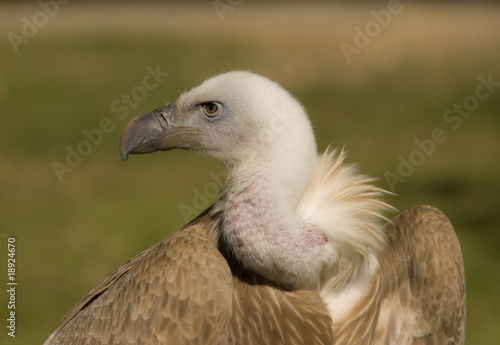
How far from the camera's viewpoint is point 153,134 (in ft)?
12.1

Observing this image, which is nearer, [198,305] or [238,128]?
[198,305]

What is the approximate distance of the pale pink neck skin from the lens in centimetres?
338

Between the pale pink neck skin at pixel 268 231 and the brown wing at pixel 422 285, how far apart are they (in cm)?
91

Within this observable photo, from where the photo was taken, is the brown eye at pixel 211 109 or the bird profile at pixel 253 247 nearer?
the bird profile at pixel 253 247

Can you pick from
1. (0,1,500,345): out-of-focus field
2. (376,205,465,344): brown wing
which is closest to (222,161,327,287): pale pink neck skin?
(376,205,465,344): brown wing

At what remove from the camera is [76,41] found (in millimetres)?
20797

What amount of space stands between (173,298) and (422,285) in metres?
1.49

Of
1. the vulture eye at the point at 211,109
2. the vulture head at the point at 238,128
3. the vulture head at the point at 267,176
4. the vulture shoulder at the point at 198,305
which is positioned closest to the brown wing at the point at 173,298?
the vulture shoulder at the point at 198,305

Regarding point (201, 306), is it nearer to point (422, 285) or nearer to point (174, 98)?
point (422, 285)

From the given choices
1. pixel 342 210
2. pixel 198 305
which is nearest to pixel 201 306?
pixel 198 305

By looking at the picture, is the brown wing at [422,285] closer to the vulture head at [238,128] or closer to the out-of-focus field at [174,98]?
the vulture head at [238,128]

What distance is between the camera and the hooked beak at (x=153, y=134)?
3.65 m

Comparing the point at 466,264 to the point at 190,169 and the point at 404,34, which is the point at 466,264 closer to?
the point at 190,169

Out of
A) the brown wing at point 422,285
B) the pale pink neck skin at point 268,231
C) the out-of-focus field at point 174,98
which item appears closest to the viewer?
the pale pink neck skin at point 268,231
